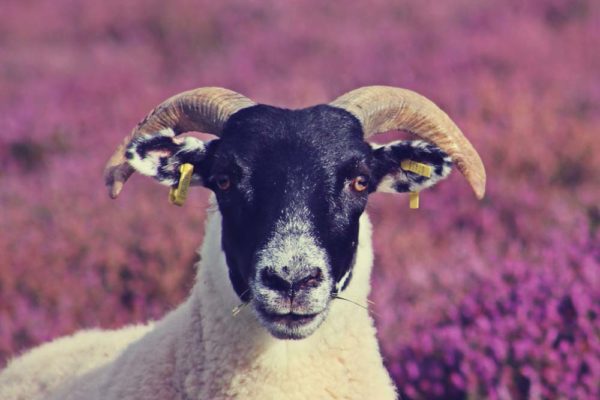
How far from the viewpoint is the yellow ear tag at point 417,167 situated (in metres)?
3.90

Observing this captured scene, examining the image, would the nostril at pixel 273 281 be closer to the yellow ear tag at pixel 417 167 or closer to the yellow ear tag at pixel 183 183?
the yellow ear tag at pixel 183 183

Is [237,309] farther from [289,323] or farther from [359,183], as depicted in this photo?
[359,183]

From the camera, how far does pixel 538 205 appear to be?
7.48m

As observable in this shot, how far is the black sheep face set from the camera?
323 centimetres

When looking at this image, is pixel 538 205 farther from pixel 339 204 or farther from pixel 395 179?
pixel 339 204

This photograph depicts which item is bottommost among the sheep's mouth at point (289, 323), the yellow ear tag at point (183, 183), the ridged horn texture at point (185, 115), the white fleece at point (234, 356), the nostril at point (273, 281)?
the white fleece at point (234, 356)

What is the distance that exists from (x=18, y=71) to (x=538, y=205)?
9172mm

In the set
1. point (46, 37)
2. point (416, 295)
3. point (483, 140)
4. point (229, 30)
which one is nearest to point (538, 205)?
point (483, 140)

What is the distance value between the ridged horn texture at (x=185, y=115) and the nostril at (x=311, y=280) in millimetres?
949

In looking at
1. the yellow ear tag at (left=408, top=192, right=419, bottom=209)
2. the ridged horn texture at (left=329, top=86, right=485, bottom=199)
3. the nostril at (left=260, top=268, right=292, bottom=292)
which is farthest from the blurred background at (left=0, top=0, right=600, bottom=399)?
the nostril at (left=260, top=268, right=292, bottom=292)

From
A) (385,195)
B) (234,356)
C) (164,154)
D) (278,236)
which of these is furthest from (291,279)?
(385,195)

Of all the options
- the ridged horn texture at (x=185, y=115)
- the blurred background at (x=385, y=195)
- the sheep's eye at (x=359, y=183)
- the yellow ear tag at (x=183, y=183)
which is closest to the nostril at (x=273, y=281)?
the sheep's eye at (x=359, y=183)

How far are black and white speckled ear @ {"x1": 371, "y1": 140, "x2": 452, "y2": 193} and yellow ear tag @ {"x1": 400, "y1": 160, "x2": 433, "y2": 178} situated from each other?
17mm

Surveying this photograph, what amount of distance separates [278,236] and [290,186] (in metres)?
0.26
